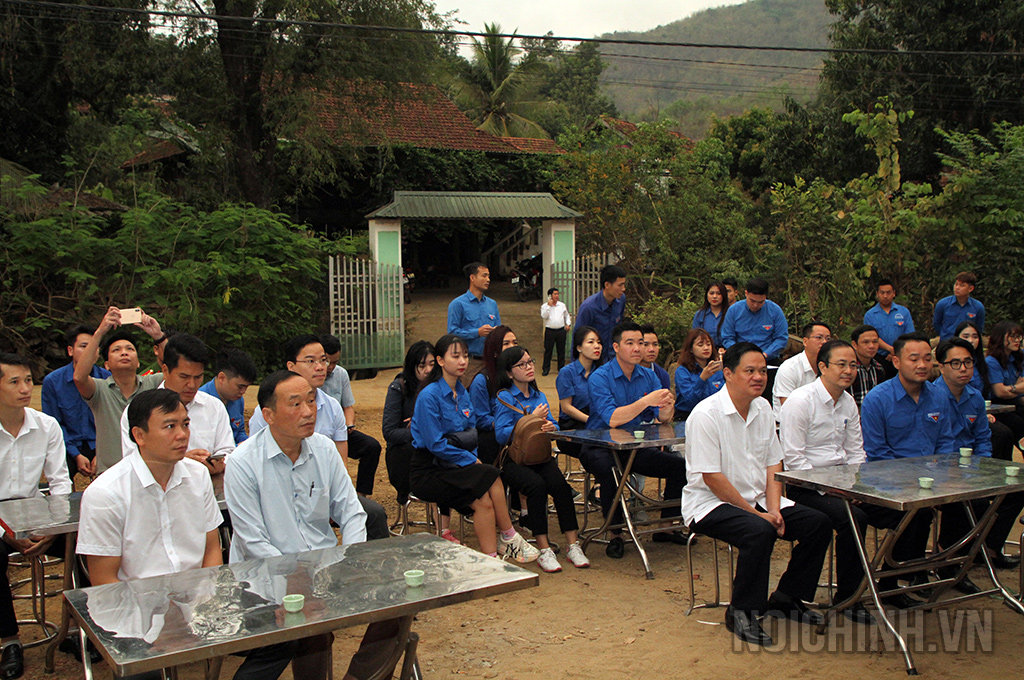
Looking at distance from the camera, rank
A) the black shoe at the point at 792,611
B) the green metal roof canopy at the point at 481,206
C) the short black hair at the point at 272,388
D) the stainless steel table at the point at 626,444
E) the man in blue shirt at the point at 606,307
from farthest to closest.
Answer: the green metal roof canopy at the point at 481,206 < the man in blue shirt at the point at 606,307 < the stainless steel table at the point at 626,444 < the black shoe at the point at 792,611 < the short black hair at the point at 272,388

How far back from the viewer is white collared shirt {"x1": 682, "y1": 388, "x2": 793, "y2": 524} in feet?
14.8

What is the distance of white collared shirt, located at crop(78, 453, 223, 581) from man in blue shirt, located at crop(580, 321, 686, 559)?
9.72ft

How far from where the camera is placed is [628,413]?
5.90 metres

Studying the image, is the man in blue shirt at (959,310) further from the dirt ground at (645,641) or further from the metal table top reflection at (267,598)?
the metal table top reflection at (267,598)

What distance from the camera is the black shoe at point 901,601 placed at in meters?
4.91

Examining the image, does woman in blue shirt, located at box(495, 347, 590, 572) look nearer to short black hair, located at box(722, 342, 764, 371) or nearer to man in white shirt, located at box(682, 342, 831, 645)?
man in white shirt, located at box(682, 342, 831, 645)

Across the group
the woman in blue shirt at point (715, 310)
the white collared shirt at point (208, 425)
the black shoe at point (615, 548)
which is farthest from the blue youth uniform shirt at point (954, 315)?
the white collared shirt at point (208, 425)

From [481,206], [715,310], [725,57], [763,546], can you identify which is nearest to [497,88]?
[481,206]

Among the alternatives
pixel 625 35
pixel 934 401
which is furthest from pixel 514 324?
pixel 625 35

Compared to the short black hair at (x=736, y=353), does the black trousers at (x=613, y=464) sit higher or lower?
lower

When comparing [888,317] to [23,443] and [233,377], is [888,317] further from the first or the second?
[23,443]

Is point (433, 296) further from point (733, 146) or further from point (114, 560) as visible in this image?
point (114, 560)

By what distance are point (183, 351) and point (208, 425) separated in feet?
1.48

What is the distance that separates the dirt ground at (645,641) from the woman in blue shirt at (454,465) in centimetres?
42
